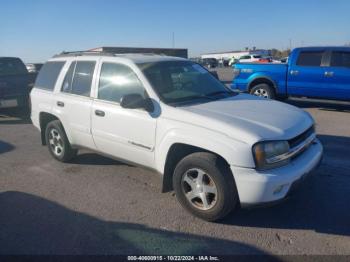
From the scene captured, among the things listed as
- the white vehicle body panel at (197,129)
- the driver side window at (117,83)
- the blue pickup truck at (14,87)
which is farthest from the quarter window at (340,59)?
the blue pickup truck at (14,87)

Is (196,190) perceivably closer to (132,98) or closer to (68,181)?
(132,98)

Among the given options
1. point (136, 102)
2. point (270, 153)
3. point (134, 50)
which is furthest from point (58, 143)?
point (270, 153)

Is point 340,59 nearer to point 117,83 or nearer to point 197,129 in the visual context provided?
point 117,83

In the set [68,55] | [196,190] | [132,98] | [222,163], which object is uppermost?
[68,55]

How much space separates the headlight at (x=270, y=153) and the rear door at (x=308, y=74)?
7126 millimetres

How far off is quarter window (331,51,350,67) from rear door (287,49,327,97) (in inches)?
9.1

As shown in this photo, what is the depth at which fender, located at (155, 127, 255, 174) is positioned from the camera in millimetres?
3418

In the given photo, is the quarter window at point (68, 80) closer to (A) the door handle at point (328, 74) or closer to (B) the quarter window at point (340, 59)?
(A) the door handle at point (328, 74)

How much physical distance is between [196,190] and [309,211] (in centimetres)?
130

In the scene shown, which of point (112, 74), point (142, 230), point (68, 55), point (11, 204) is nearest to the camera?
point (142, 230)

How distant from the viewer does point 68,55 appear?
19.1ft

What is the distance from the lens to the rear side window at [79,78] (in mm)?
5121

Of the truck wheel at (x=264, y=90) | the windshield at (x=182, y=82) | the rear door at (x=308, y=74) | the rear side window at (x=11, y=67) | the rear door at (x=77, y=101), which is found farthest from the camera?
the rear side window at (x=11, y=67)

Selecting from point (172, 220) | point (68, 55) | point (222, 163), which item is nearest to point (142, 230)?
point (172, 220)
